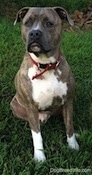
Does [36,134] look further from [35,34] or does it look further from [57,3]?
[57,3]

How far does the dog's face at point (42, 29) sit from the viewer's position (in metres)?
3.27

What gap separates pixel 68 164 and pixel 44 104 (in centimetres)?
50

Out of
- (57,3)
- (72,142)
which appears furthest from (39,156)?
(57,3)

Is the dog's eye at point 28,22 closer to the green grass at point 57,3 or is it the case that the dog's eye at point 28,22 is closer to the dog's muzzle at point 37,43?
the dog's muzzle at point 37,43

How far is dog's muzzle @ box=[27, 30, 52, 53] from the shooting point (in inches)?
128

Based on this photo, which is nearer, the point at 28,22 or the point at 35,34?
the point at 35,34

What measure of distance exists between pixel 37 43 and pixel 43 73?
0.97ft

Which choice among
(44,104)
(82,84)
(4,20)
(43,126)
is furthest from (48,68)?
(4,20)

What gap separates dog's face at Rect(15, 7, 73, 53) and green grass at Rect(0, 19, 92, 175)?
0.82 metres

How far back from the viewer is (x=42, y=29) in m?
3.29

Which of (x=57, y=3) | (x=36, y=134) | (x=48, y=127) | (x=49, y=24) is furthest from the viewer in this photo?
(x=57, y=3)

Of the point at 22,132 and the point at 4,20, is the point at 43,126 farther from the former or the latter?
the point at 4,20

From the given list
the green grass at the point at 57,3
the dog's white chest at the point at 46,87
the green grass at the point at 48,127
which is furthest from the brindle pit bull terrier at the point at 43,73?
the green grass at the point at 57,3

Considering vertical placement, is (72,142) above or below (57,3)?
below
